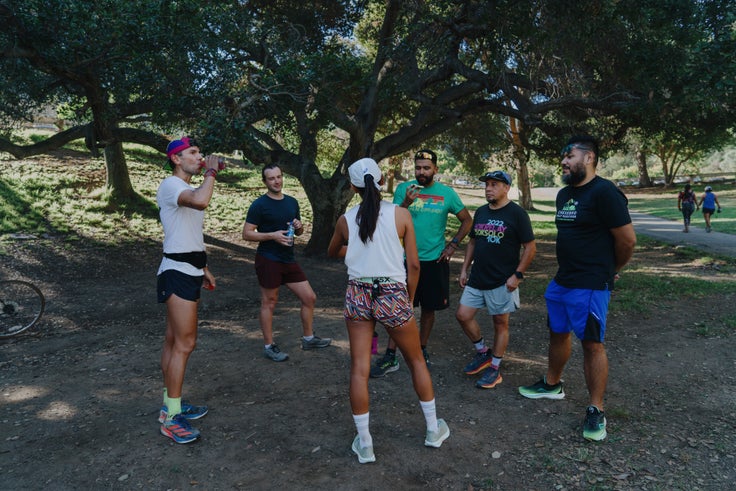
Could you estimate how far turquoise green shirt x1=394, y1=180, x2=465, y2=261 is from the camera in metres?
4.67

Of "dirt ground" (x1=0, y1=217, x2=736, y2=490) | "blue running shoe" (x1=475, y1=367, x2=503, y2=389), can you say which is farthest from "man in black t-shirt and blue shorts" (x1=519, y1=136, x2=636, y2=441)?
"blue running shoe" (x1=475, y1=367, x2=503, y2=389)

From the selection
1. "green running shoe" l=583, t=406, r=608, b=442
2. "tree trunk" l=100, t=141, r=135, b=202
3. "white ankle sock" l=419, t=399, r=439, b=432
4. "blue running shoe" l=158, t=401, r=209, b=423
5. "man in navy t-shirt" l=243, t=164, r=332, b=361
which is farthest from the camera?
"tree trunk" l=100, t=141, r=135, b=202

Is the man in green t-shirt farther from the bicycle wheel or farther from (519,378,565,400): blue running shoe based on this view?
the bicycle wheel

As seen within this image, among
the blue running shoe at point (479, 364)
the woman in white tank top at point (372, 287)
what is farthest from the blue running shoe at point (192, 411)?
the blue running shoe at point (479, 364)

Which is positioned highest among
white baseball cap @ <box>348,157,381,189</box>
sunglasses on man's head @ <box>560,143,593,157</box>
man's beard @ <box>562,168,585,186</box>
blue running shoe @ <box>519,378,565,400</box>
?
sunglasses on man's head @ <box>560,143,593,157</box>

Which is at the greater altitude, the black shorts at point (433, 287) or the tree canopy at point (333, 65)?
the tree canopy at point (333, 65)

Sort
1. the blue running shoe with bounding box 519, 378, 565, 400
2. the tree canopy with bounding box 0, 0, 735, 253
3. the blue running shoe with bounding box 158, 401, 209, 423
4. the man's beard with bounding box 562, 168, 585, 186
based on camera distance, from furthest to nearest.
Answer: the tree canopy with bounding box 0, 0, 735, 253 → the blue running shoe with bounding box 519, 378, 565, 400 → the blue running shoe with bounding box 158, 401, 209, 423 → the man's beard with bounding box 562, 168, 585, 186

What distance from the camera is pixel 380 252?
317 centimetres

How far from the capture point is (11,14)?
6.99 metres

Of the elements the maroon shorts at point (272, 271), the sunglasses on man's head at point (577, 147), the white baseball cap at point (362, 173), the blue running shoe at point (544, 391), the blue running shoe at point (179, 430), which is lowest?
the blue running shoe at point (544, 391)

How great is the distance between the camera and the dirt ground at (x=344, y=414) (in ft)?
10.4

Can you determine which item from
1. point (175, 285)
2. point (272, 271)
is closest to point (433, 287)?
point (272, 271)

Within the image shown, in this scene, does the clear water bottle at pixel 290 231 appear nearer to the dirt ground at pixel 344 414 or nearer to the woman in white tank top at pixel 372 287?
the dirt ground at pixel 344 414

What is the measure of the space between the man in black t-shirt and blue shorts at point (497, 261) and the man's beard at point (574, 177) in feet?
2.43
